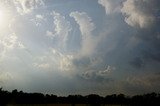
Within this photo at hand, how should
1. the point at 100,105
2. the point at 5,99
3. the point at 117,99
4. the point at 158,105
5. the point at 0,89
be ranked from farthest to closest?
the point at 117,99
the point at 0,89
the point at 158,105
the point at 5,99
the point at 100,105

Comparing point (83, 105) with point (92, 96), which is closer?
point (83, 105)

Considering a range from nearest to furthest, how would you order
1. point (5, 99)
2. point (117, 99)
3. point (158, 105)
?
1. point (5, 99)
2. point (158, 105)
3. point (117, 99)

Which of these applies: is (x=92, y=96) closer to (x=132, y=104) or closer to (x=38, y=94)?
(x=132, y=104)

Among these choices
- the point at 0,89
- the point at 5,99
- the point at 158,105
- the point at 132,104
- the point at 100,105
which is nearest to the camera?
the point at 100,105

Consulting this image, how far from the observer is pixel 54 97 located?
389ft

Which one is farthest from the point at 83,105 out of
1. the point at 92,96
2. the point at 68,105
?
the point at 92,96

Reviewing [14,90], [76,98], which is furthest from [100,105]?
[14,90]

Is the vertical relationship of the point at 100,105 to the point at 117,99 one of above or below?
below

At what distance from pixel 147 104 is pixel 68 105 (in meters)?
38.7

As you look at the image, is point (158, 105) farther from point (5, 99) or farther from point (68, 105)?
point (5, 99)

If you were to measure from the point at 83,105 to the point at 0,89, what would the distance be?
43.9 m

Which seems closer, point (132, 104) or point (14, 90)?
point (132, 104)

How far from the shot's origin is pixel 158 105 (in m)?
103

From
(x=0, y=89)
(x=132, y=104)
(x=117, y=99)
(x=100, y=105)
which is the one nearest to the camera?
(x=100, y=105)
